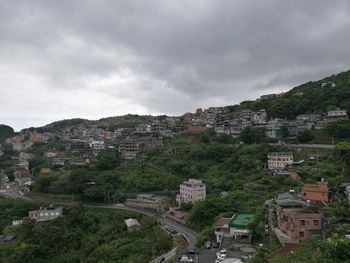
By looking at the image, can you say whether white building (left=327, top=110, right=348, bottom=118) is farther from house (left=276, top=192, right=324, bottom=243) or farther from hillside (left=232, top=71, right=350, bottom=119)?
house (left=276, top=192, right=324, bottom=243)

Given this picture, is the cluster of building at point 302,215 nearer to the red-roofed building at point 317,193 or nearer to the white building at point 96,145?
the red-roofed building at point 317,193

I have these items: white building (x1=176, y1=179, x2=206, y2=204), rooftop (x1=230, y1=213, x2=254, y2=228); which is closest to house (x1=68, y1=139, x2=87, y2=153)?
white building (x1=176, y1=179, x2=206, y2=204)

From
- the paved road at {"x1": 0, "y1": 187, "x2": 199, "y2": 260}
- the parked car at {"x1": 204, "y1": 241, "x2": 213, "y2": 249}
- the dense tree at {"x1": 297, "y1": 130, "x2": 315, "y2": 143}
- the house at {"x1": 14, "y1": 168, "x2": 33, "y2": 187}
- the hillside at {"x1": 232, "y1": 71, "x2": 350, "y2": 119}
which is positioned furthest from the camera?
the house at {"x1": 14, "y1": 168, "x2": 33, "y2": 187}

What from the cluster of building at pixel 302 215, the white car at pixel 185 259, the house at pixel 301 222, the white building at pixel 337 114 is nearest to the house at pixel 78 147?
the white building at pixel 337 114

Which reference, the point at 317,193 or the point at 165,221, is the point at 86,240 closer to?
the point at 165,221

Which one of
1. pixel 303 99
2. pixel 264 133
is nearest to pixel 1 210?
pixel 264 133

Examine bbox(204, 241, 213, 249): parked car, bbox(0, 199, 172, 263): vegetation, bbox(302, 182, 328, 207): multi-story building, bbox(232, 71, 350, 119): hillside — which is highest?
bbox(232, 71, 350, 119): hillside
